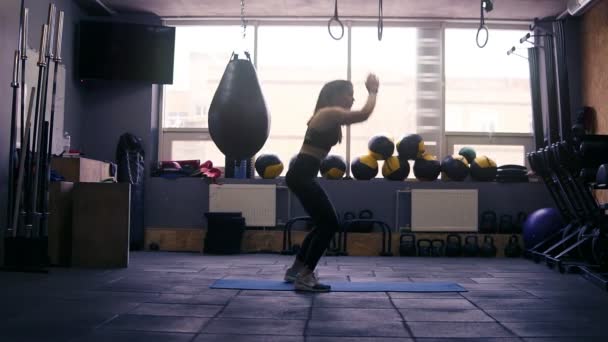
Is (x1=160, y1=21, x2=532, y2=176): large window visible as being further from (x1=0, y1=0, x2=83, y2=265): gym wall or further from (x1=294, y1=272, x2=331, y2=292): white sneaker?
(x1=294, y1=272, x2=331, y2=292): white sneaker

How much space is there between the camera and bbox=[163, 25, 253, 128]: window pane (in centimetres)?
824

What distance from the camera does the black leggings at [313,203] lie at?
4086 mm

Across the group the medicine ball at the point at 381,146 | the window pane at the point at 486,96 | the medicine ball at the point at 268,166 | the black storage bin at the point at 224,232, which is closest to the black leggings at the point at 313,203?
the black storage bin at the point at 224,232

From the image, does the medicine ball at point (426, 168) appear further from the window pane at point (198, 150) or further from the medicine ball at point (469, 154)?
the window pane at point (198, 150)

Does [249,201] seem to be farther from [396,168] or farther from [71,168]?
[71,168]

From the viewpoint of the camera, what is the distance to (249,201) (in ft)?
25.2

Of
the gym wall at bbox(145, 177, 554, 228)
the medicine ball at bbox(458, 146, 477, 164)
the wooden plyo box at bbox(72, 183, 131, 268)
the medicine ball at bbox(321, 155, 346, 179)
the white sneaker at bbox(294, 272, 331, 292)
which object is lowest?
the white sneaker at bbox(294, 272, 331, 292)

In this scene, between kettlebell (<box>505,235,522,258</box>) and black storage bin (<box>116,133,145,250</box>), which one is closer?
kettlebell (<box>505,235,522,258</box>)

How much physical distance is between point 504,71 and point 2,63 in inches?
234

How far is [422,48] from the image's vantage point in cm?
820

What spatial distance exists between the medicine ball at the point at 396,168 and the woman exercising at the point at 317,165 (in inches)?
136

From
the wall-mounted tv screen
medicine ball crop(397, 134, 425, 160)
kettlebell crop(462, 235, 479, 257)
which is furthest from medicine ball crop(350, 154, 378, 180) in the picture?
the wall-mounted tv screen

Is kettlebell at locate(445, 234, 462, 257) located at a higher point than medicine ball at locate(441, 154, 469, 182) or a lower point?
lower

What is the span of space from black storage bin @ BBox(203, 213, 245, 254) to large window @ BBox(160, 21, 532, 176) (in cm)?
114
